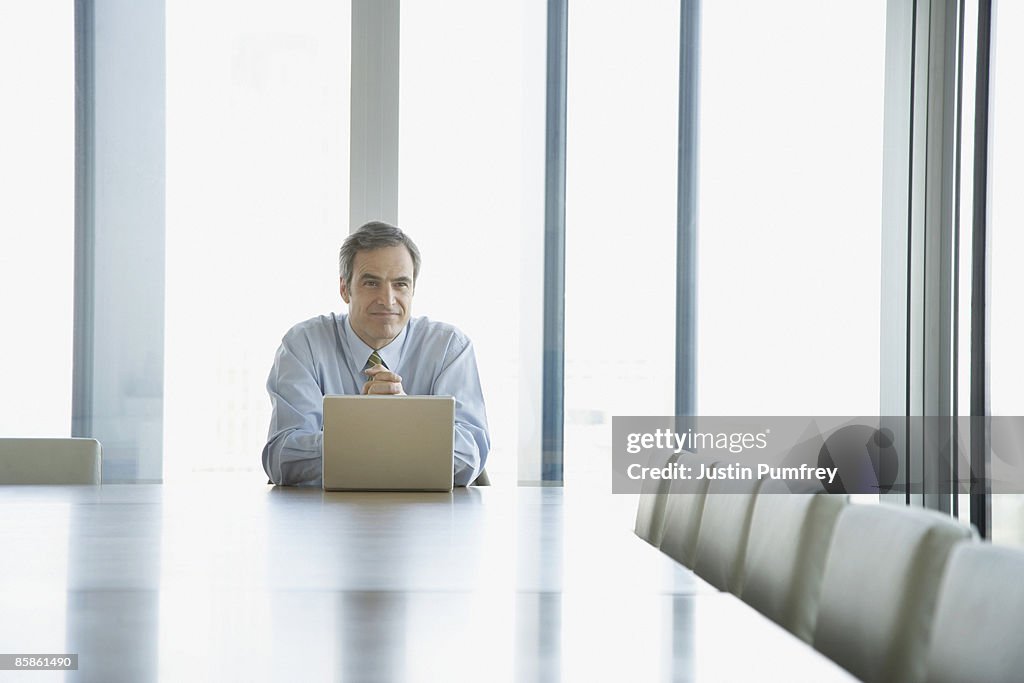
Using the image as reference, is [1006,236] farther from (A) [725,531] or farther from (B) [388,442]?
(B) [388,442]

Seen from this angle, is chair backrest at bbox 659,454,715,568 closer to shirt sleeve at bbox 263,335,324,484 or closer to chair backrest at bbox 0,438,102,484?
shirt sleeve at bbox 263,335,324,484

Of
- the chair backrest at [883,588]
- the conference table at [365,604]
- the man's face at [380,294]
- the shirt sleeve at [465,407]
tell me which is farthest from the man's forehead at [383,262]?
the chair backrest at [883,588]

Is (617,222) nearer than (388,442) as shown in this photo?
No

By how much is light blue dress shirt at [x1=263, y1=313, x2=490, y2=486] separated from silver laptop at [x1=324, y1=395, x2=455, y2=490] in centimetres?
27

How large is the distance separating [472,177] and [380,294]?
172cm

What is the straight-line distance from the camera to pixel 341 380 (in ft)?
10.1

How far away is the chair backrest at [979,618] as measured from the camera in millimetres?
967

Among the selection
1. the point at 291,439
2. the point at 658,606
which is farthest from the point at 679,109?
the point at 658,606

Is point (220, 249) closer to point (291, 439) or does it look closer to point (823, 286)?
point (291, 439)

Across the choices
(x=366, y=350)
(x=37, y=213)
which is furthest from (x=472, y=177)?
(x=37, y=213)

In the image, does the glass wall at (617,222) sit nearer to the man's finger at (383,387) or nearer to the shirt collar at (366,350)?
the shirt collar at (366,350)

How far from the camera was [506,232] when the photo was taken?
476 cm

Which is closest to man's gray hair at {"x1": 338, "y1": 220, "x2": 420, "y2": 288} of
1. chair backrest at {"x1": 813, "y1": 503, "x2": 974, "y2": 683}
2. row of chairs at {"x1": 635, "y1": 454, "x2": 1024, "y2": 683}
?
row of chairs at {"x1": 635, "y1": 454, "x2": 1024, "y2": 683}

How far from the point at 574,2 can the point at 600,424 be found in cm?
204
